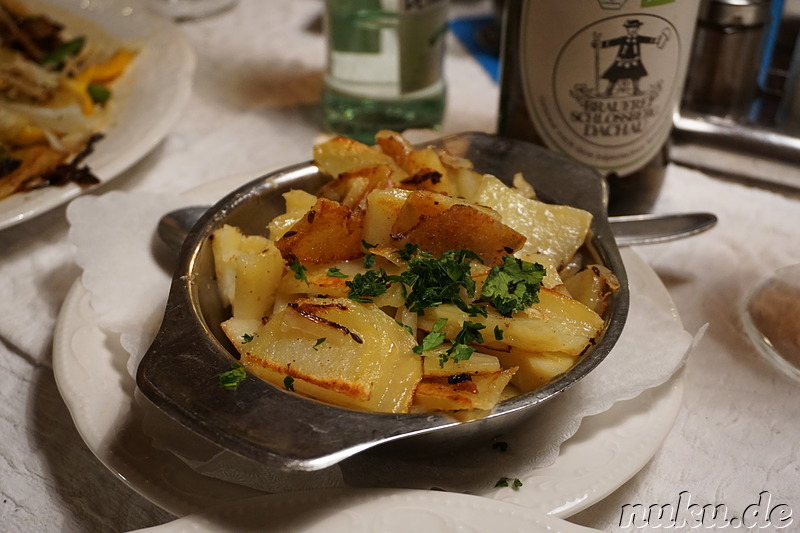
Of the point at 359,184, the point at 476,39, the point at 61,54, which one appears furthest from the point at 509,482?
the point at 476,39

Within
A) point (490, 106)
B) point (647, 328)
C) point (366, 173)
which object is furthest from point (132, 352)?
point (490, 106)

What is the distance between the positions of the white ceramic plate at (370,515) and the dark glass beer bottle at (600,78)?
68cm

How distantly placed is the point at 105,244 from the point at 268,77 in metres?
0.91

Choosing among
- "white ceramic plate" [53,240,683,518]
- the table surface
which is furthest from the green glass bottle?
"white ceramic plate" [53,240,683,518]

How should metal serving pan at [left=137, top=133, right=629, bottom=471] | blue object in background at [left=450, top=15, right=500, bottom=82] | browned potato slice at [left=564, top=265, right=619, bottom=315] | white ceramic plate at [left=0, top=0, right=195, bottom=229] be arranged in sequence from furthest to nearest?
1. blue object in background at [left=450, top=15, right=500, bottom=82]
2. white ceramic plate at [left=0, top=0, right=195, bottom=229]
3. browned potato slice at [left=564, top=265, right=619, bottom=315]
4. metal serving pan at [left=137, top=133, right=629, bottom=471]

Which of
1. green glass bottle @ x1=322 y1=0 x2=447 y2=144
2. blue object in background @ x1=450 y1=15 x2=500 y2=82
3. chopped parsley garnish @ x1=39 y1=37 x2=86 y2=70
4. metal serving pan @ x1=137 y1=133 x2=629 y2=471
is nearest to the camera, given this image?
metal serving pan @ x1=137 y1=133 x2=629 y2=471

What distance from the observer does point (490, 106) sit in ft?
5.72

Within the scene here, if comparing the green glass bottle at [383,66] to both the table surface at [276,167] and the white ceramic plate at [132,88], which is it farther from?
the white ceramic plate at [132,88]

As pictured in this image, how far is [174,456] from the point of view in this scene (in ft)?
2.65

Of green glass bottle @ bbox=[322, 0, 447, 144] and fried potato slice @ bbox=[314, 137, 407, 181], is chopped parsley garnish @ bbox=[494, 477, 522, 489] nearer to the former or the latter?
fried potato slice @ bbox=[314, 137, 407, 181]

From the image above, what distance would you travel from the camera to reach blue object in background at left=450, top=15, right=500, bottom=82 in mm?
1908

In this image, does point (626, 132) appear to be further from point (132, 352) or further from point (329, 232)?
point (132, 352)

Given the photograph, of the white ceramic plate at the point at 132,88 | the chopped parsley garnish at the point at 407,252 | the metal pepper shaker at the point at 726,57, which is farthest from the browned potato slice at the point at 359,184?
the metal pepper shaker at the point at 726,57

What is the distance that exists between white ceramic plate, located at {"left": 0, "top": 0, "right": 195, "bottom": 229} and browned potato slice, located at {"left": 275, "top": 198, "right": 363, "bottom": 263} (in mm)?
494
